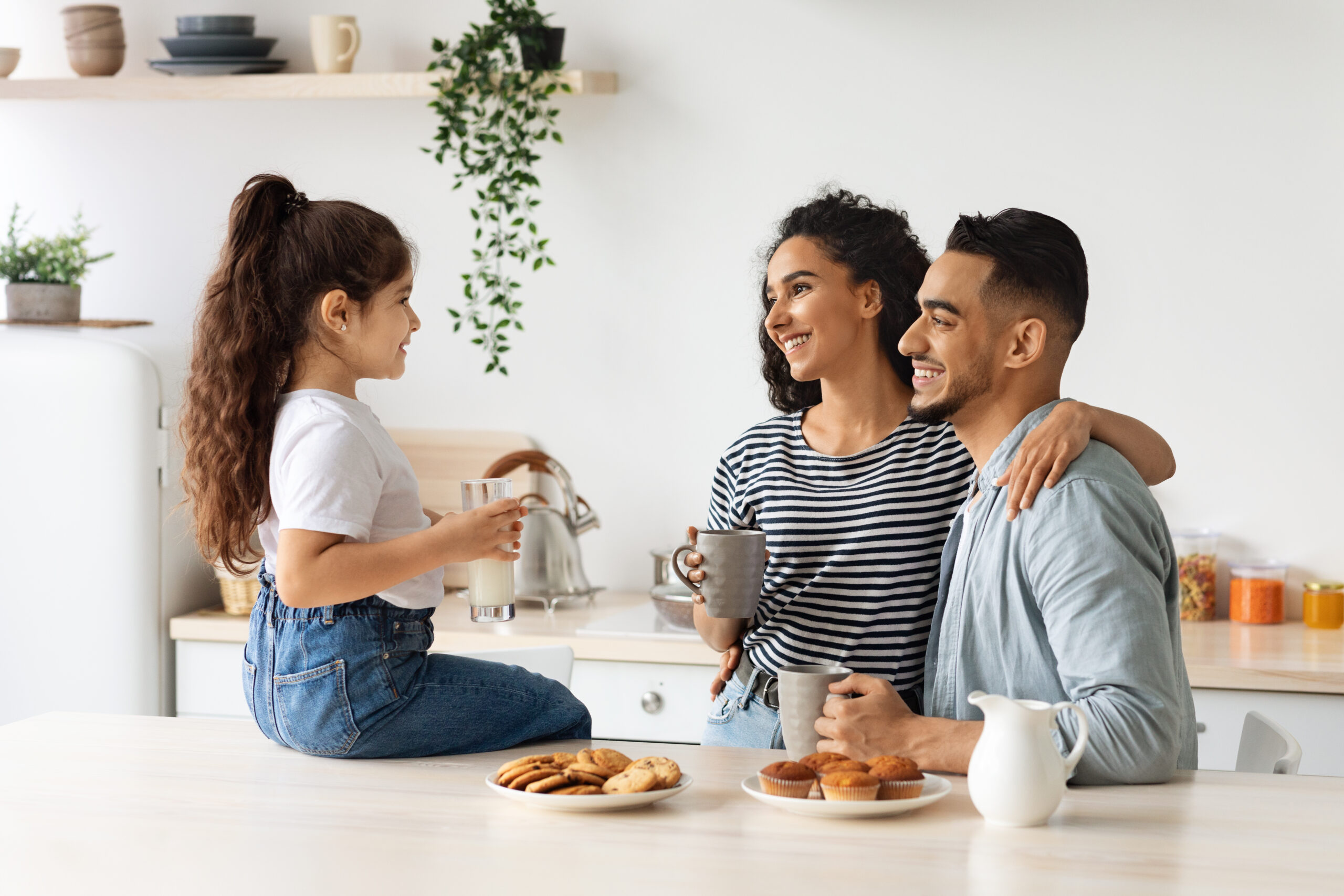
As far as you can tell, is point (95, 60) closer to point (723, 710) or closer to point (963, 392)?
point (723, 710)

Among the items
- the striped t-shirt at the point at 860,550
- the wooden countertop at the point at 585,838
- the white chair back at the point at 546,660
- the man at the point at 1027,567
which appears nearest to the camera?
the wooden countertop at the point at 585,838

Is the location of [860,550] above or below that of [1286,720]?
above

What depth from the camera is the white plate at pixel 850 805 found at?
1173 mm

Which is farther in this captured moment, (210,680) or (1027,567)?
(210,680)

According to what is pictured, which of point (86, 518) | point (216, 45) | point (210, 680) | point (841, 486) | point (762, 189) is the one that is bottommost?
point (210, 680)

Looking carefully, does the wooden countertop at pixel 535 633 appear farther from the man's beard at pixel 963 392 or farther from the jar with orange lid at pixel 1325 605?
the jar with orange lid at pixel 1325 605

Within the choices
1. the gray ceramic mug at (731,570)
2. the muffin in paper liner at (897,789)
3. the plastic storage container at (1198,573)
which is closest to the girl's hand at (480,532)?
the gray ceramic mug at (731,570)

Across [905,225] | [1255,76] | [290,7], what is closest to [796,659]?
[905,225]

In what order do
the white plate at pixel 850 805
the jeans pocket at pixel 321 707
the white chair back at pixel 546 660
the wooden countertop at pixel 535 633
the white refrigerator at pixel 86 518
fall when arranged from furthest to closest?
the white refrigerator at pixel 86 518 < the wooden countertop at pixel 535 633 < the white chair back at pixel 546 660 < the jeans pocket at pixel 321 707 < the white plate at pixel 850 805

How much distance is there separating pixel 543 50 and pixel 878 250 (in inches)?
52.9

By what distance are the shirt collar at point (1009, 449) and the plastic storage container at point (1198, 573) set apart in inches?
54.1

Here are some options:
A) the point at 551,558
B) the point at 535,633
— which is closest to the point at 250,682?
the point at 535,633

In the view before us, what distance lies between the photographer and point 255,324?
57.2 inches

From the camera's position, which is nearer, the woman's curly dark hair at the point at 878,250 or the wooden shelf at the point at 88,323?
the woman's curly dark hair at the point at 878,250
